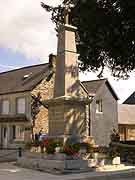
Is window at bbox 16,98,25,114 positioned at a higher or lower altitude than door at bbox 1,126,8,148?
higher

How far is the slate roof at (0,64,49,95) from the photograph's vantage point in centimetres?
3553

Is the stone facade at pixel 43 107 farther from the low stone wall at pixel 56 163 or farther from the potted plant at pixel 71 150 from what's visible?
the potted plant at pixel 71 150

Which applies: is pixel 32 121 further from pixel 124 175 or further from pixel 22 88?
pixel 124 175

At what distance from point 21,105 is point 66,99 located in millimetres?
20230

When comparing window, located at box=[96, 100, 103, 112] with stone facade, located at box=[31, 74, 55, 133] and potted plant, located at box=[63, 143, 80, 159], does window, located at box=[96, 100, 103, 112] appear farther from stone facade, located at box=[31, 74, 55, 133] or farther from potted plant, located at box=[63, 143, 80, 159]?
potted plant, located at box=[63, 143, 80, 159]

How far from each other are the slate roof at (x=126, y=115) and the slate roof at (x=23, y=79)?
496 inches

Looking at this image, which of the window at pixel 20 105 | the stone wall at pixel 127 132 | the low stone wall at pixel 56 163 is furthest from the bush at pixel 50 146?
the stone wall at pixel 127 132

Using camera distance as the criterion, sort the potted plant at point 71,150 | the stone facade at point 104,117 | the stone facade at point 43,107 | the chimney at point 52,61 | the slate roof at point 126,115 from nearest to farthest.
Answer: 1. the potted plant at point 71,150
2. the stone facade at point 43,107
3. the chimney at point 52,61
4. the stone facade at point 104,117
5. the slate roof at point 126,115

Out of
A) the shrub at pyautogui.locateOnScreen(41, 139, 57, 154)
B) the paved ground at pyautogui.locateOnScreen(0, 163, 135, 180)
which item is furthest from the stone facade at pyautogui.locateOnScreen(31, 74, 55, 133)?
the paved ground at pyautogui.locateOnScreen(0, 163, 135, 180)

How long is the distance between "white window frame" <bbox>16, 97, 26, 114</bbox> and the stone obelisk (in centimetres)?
1850

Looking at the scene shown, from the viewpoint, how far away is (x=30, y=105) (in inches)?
1341

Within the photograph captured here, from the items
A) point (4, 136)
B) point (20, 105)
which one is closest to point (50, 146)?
point (20, 105)

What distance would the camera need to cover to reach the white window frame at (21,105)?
3496 cm

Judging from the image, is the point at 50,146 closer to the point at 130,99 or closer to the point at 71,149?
the point at 71,149
